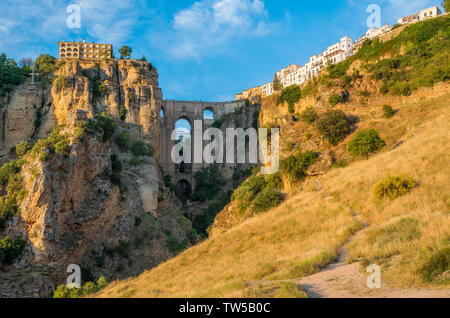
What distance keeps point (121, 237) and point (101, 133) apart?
802 centimetres

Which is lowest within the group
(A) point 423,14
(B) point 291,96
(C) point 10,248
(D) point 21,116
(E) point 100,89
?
(C) point 10,248

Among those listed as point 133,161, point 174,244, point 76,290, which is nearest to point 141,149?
point 133,161

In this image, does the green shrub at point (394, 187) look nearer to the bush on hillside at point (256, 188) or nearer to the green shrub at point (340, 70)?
the bush on hillside at point (256, 188)

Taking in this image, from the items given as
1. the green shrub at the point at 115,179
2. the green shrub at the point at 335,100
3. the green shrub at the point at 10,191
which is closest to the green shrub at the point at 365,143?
the green shrub at the point at 335,100

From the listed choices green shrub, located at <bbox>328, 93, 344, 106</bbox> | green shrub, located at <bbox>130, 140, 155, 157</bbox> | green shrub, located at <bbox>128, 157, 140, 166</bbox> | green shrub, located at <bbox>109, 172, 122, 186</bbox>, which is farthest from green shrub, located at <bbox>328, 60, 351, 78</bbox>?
green shrub, located at <bbox>109, 172, 122, 186</bbox>

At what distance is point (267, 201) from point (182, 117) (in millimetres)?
31160

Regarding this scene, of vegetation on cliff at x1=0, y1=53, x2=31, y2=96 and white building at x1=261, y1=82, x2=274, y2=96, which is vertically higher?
white building at x1=261, y1=82, x2=274, y2=96

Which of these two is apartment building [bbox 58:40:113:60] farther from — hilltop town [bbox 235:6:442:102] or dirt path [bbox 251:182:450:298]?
dirt path [bbox 251:182:450:298]

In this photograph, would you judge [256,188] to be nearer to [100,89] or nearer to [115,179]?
[115,179]

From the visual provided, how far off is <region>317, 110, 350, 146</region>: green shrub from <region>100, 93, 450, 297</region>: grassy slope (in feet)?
14.9

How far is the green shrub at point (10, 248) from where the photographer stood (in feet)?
69.5

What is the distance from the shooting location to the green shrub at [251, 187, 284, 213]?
73.8 ft

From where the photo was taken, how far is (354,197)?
52.8ft
